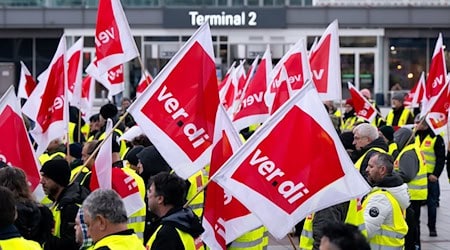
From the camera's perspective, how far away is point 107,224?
5105 millimetres

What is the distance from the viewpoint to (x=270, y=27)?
44344mm

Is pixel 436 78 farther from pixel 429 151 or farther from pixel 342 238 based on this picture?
pixel 342 238

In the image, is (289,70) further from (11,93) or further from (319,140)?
(319,140)

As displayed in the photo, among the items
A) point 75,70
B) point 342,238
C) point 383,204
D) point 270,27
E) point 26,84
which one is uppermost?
point 342,238

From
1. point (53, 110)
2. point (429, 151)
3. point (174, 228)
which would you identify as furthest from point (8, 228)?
point (429, 151)

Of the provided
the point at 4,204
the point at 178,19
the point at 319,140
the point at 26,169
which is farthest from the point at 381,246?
the point at 178,19

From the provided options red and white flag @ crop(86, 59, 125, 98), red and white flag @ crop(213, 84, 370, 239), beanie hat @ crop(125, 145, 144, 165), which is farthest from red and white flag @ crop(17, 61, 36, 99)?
red and white flag @ crop(213, 84, 370, 239)

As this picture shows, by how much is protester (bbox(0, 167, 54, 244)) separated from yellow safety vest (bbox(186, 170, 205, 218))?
7.81 ft

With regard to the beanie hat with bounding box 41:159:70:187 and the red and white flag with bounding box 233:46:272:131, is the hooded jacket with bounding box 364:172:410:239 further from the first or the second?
the red and white flag with bounding box 233:46:272:131

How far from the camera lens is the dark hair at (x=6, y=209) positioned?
516 centimetres

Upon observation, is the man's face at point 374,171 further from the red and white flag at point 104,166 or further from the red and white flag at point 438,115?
the red and white flag at point 438,115

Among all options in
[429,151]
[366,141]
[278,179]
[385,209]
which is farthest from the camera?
[429,151]

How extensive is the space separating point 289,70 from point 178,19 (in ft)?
106

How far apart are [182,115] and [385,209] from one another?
1710 mm
